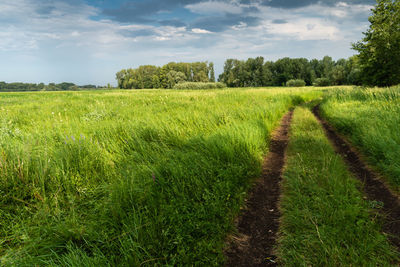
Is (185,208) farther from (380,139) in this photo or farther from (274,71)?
(274,71)

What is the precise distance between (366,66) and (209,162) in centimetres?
2729

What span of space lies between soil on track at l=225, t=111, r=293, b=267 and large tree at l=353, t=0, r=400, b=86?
2458 centimetres

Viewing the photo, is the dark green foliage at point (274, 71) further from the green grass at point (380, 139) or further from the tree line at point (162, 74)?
the green grass at point (380, 139)

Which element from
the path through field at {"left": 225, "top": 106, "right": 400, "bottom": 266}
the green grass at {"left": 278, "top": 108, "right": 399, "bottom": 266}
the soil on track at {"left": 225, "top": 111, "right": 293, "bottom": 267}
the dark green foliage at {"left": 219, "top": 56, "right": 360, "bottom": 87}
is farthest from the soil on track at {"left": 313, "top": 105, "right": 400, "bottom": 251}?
the dark green foliage at {"left": 219, "top": 56, "right": 360, "bottom": 87}

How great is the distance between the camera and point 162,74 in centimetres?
10781

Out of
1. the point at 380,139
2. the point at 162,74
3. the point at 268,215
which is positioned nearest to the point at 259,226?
the point at 268,215

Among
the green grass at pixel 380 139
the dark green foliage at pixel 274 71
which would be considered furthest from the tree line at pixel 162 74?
the green grass at pixel 380 139

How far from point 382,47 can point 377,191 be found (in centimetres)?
2524

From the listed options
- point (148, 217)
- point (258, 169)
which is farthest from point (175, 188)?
point (258, 169)

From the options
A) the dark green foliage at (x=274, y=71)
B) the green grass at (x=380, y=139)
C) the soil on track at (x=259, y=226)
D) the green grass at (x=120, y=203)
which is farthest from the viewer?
the dark green foliage at (x=274, y=71)

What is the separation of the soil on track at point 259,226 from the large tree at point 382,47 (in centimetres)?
2458

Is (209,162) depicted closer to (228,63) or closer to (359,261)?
(359,261)

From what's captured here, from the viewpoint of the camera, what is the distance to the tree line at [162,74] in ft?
349

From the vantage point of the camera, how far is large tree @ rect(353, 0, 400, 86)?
1998 cm
